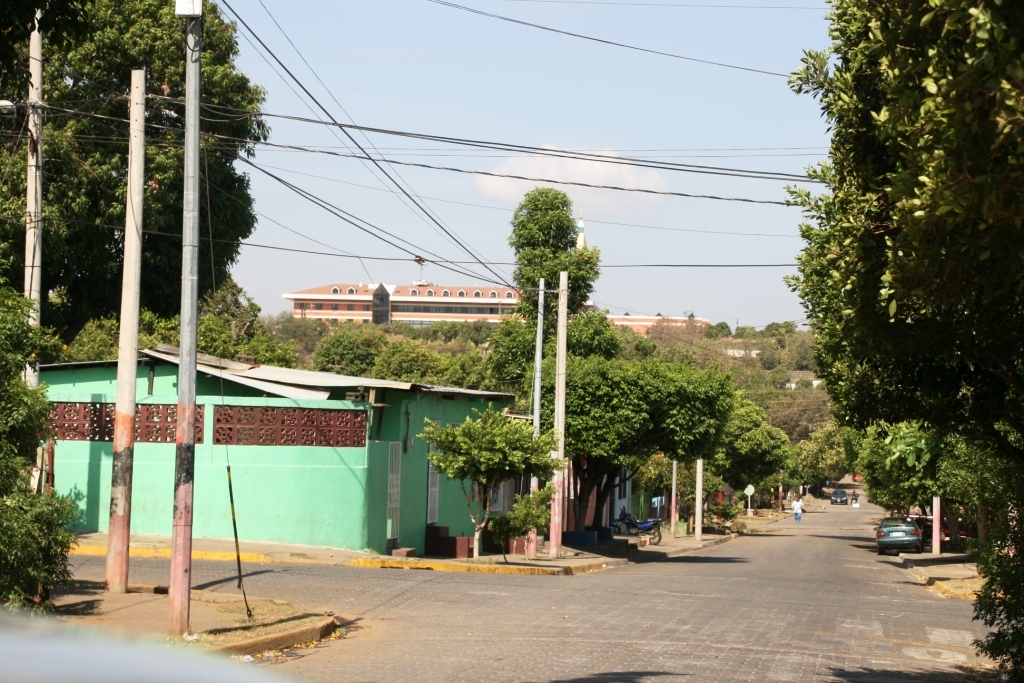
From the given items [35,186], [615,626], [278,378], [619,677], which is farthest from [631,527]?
[619,677]

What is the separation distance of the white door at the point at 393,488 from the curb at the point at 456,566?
117 cm

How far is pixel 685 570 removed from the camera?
94.0 feet

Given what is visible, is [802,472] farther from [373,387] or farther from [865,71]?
[865,71]

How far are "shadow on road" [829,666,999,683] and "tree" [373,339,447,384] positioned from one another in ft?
200

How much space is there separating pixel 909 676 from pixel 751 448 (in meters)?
55.6

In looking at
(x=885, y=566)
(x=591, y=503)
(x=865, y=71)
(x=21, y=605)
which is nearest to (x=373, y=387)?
(x=21, y=605)

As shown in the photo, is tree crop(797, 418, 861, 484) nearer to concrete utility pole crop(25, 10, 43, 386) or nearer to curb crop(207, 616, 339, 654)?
concrete utility pole crop(25, 10, 43, 386)

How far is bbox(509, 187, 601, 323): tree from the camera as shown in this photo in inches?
1501

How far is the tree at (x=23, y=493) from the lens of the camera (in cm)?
972

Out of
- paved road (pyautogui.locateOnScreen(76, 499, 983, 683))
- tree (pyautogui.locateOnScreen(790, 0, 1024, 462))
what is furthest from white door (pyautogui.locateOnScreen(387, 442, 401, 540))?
tree (pyautogui.locateOnScreen(790, 0, 1024, 462))

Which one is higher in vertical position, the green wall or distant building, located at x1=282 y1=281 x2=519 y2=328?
distant building, located at x1=282 y1=281 x2=519 y2=328

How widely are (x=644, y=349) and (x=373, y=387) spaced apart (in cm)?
6065

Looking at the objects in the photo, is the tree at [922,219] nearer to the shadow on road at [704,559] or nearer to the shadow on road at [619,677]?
the shadow on road at [619,677]

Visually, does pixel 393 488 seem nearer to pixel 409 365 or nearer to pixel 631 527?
pixel 631 527
